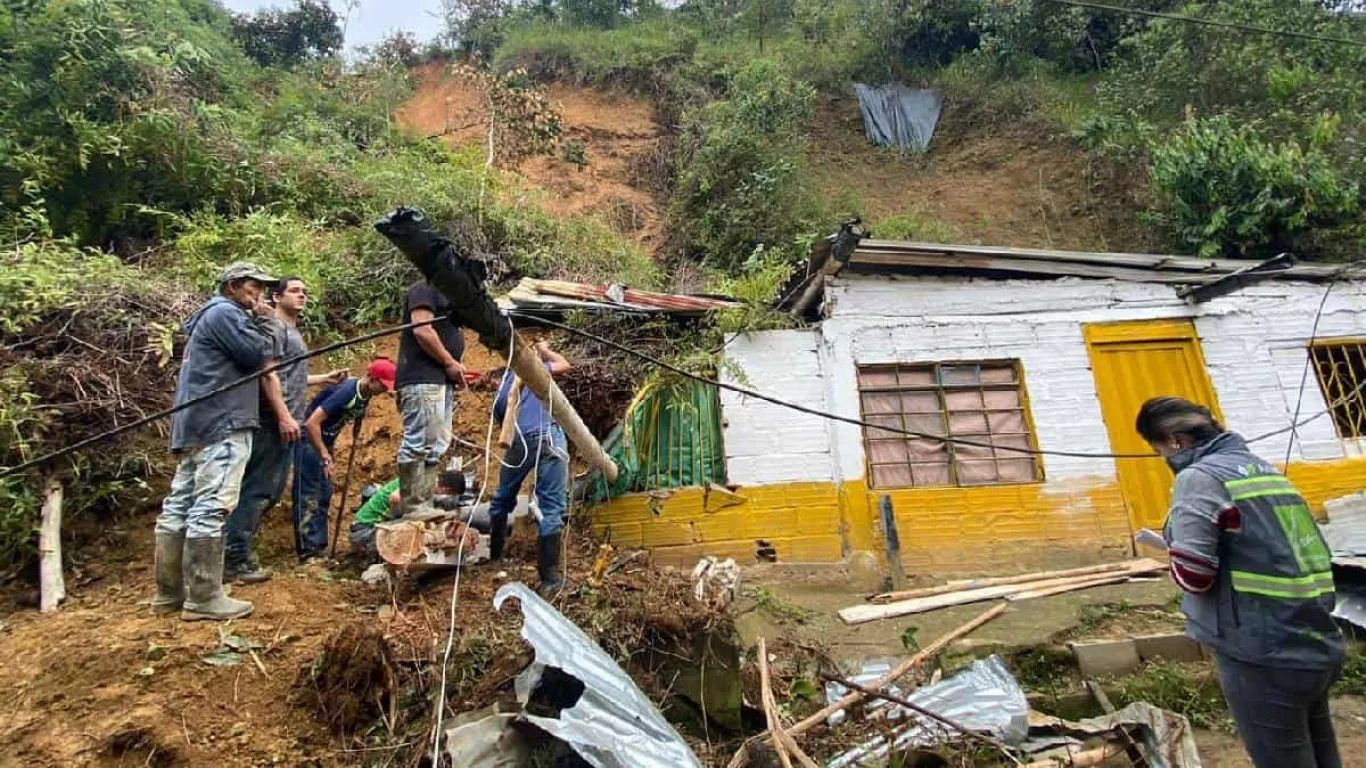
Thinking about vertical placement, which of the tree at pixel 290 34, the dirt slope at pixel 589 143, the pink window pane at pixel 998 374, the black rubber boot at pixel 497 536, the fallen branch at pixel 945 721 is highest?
the tree at pixel 290 34

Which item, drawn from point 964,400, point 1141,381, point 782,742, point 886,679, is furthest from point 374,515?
point 1141,381

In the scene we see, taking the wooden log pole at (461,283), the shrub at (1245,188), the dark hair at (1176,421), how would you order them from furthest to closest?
1. the shrub at (1245,188)
2. the dark hair at (1176,421)
3. the wooden log pole at (461,283)

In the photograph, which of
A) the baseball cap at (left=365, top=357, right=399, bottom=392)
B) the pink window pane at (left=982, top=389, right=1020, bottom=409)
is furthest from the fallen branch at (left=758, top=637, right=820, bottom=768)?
the pink window pane at (left=982, top=389, right=1020, bottom=409)

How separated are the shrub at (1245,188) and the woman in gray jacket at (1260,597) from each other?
9.15m

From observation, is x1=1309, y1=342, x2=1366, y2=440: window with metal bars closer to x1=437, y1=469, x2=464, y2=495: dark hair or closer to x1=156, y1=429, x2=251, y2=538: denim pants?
x1=437, y1=469, x2=464, y2=495: dark hair

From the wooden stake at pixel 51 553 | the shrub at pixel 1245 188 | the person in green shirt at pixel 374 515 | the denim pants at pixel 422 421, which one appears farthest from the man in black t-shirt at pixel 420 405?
the shrub at pixel 1245 188

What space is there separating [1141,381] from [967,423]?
6.19 feet

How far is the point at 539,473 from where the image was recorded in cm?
462

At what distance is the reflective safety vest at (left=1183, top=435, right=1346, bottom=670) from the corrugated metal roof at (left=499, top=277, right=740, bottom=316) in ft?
15.6

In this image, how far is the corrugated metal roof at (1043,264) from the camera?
7.12 m

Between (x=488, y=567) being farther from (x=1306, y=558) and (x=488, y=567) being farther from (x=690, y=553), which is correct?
(x=1306, y=558)

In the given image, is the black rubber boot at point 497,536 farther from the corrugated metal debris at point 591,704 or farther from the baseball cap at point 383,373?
the corrugated metal debris at point 591,704

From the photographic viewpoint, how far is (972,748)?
3.51 meters

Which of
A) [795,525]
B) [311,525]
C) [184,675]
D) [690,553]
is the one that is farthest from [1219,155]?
[184,675]
